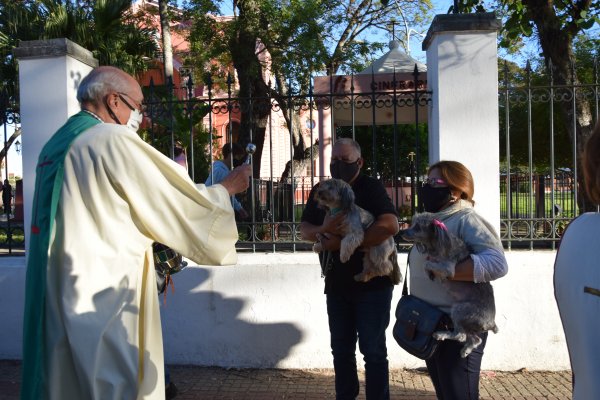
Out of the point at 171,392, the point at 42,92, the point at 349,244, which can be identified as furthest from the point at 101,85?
the point at 42,92

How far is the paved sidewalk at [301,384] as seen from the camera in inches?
205

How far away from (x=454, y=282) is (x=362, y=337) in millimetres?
930

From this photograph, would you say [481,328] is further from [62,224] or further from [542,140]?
[542,140]

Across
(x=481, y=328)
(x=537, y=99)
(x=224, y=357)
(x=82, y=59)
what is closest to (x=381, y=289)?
(x=481, y=328)

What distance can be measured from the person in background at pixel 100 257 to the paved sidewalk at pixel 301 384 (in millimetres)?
2614

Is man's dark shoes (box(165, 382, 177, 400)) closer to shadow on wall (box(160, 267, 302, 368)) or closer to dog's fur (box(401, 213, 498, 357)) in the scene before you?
shadow on wall (box(160, 267, 302, 368))

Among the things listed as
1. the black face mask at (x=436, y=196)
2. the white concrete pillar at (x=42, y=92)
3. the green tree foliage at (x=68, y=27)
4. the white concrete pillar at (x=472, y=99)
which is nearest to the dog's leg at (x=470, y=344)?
the black face mask at (x=436, y=196)

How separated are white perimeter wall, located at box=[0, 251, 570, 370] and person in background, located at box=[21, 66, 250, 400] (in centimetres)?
298

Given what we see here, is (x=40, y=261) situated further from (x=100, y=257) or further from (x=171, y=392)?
(x=171, y=392)

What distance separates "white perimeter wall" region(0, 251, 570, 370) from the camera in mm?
5617

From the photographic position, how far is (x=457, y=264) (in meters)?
3.22

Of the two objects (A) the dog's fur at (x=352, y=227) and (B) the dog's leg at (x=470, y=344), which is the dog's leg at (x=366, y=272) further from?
(B) the dog's leg at (x=470, y=344)

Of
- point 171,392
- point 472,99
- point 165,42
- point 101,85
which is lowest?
point 171,392

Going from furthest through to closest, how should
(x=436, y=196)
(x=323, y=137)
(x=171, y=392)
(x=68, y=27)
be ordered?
(x=68, y=27)
(x=323, y=137)
(x=171, y=392)
(x=436, y=196)
